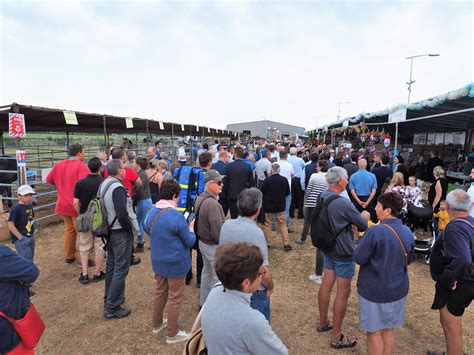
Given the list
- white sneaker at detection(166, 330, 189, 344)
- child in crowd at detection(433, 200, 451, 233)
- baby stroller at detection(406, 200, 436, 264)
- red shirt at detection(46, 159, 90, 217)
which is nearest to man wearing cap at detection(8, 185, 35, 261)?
red shirt at detection(46, 159, 90, 217)

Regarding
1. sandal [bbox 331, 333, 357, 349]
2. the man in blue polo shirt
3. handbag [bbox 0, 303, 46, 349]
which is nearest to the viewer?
handbag [bbox 0, 303, 46, 349]

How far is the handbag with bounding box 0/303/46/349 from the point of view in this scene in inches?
80.0

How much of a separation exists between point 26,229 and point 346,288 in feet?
13.9

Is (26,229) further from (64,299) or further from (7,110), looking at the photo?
(7,110)

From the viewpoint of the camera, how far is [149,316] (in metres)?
3.67

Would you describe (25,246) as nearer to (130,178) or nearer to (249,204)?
(130,178)

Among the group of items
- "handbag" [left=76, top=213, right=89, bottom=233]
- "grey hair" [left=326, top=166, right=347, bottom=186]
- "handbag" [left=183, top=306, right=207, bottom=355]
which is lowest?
"handbag" [left=76, top=213, right=89, bottom=233]

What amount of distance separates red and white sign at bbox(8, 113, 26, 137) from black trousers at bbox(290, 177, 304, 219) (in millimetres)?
5996

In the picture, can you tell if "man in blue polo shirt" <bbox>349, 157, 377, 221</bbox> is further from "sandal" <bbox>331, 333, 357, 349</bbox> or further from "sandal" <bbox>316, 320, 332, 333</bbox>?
"sandal" <bbox>331, 333, 357, 349</bbox>

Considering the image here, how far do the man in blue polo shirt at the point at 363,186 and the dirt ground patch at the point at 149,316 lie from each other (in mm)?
1482

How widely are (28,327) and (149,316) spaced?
177 centimetres

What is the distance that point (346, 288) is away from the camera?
2.93 m

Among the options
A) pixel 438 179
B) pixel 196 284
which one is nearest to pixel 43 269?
pixel 196 284

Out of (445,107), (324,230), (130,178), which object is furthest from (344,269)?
(445,107)
